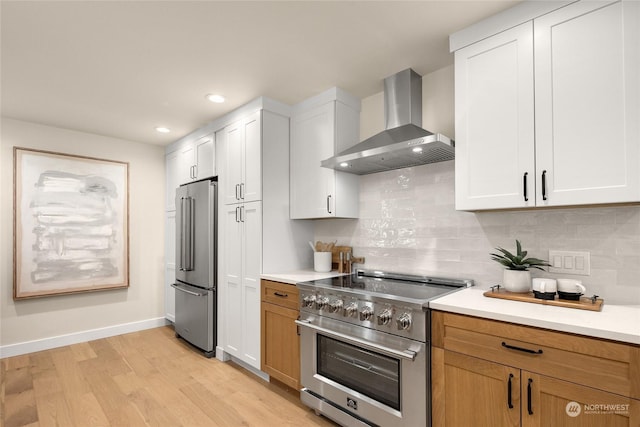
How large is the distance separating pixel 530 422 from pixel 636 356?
1.68ft

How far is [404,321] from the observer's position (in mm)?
1786

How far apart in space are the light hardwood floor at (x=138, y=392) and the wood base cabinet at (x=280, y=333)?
19 centimetres

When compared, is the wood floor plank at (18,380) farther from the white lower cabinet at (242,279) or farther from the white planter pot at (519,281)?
the white planter pot at (519,281)

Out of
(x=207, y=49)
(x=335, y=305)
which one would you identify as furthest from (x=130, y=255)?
(x=335, y=305)

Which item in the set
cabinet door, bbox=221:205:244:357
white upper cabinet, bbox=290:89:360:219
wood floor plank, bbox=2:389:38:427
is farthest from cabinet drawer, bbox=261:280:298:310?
wood floor plank, bbox=2:389:38:427

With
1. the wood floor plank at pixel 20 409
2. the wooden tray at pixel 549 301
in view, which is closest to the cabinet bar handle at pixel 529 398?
the wooden tray at pixel 549 301

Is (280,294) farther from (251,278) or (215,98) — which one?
(215,98)

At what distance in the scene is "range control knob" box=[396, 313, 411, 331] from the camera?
1.78 m

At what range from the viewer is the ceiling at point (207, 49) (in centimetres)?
178

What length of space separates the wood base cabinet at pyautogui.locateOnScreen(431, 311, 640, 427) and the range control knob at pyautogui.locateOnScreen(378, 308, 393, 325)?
254 millimetres

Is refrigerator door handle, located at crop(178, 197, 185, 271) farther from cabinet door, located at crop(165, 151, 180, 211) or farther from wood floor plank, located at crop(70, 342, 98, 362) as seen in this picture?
wood floor plank, located at crop(70, 342, 98, 362)

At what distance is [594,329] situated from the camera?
1.25m

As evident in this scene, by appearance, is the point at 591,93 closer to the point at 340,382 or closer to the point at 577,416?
the point at 577,416

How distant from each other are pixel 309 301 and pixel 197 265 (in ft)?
5.54
